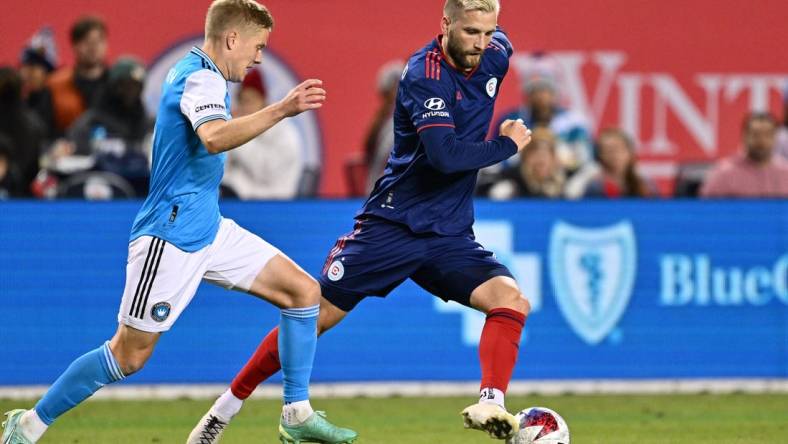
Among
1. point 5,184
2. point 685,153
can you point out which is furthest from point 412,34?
point 5,184

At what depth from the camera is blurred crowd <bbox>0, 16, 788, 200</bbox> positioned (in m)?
11.5

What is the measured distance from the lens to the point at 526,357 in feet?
35.8

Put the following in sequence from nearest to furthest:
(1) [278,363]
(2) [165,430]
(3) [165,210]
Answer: (3) [165,210], (1) [278,363], (2) [165,430]

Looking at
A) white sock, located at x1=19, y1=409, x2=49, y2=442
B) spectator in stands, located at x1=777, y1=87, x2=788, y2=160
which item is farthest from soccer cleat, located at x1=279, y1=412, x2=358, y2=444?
spectator in stands, located at x1=777, y1=87, x2=788, y2=160

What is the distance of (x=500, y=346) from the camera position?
6.97 m

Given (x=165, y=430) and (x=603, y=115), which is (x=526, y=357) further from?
(x=603, y=115)

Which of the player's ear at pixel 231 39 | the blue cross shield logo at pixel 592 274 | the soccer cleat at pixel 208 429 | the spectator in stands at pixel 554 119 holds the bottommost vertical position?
the soccer cleat at pixel 208 429

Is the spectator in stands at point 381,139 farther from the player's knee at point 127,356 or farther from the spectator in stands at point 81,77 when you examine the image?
the player's knee at point 127,356

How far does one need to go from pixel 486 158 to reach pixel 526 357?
13.3 ft

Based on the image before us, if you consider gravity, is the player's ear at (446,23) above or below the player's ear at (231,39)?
above

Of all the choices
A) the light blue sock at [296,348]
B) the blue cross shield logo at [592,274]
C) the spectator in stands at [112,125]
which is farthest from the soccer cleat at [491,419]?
the spectator in stands at [112,125]

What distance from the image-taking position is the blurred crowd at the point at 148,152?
11547 millimetres

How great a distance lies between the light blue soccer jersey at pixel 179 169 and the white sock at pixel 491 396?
4.70 ft

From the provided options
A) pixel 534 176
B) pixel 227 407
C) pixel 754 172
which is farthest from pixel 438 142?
pixel 754 172
